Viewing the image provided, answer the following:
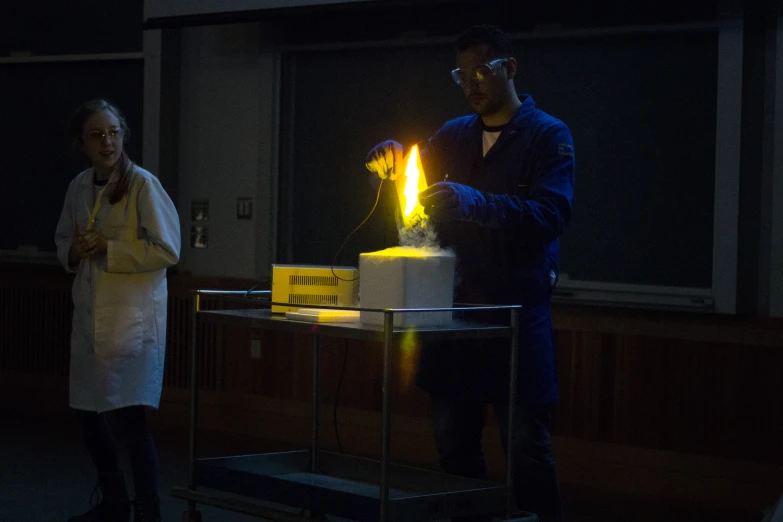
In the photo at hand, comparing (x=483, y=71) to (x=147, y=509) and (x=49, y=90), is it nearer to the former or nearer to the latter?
(x=147, y=509)

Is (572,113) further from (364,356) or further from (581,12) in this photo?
(364,356)

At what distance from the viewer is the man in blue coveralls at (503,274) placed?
286cm

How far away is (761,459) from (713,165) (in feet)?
4.03

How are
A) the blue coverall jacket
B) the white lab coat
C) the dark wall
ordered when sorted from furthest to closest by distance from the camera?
1. the dark wall
2. the white lab coat
3. the blue coverall jacket

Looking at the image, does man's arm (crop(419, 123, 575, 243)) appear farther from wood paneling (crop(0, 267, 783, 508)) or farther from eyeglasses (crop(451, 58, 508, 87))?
wood paneling (crop(0, 267, 783, 508))

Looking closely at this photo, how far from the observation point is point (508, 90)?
2.96 meters

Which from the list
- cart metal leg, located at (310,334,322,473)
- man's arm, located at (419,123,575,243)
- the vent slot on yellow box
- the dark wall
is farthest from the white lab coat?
the dark wall

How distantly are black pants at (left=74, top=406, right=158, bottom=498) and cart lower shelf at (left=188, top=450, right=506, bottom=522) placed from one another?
73 centimetres

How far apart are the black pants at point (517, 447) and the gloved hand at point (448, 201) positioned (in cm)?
61

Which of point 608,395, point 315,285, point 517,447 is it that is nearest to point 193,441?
point 315,285

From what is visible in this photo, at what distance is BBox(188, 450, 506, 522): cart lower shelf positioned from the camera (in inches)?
100

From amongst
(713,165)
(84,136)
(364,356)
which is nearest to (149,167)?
(364,356)

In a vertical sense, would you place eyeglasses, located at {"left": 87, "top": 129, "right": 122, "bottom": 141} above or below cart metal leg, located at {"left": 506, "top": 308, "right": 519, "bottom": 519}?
above

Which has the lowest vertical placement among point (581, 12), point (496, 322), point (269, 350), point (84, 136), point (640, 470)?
point (640, 470)
